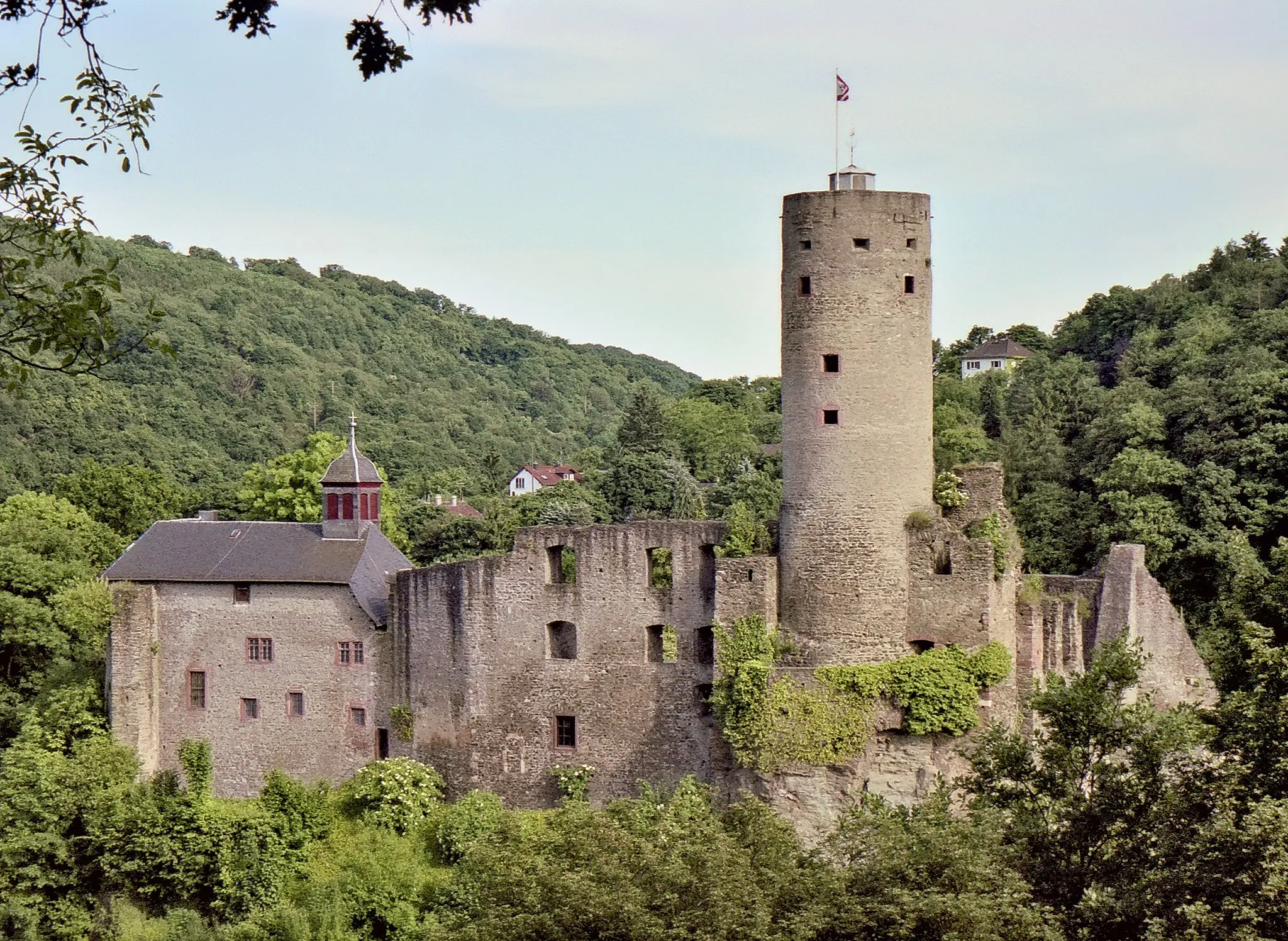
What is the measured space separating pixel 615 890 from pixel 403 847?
38.7 ft

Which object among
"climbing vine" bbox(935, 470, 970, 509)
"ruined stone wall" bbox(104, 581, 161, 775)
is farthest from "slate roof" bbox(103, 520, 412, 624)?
"climbing vine" bbox(935, 470, 970, 509)

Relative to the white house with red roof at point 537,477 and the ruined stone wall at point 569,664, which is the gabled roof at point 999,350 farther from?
the ruined stone wall at point 569,664

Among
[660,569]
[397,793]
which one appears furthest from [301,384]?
[660,569]

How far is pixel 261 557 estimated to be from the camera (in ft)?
128

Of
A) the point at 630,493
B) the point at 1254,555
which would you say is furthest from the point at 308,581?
the point at 630,493

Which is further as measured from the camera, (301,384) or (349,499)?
(301,384)

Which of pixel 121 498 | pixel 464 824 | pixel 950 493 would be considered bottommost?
pixel 464 824

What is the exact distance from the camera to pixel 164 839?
36312 millimetres

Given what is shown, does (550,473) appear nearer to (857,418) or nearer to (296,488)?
(296,488)

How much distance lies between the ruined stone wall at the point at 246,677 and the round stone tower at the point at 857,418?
10531 millimetres

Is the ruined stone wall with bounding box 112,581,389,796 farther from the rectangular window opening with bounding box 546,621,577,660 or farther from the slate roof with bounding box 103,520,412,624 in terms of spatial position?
the rectangular window opening with bounding box 546,621,577,660

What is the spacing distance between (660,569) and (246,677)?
993 cm

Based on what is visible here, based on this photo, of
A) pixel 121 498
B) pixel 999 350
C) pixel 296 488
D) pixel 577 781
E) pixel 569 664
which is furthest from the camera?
pixel 999 350

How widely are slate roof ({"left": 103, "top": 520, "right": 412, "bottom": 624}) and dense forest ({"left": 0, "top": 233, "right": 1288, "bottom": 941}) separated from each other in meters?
1.59
